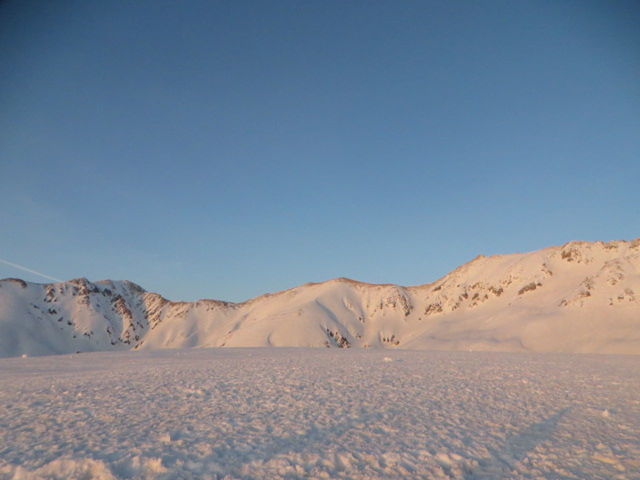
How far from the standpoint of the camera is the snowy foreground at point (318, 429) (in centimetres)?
480

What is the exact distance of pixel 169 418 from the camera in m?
6.87

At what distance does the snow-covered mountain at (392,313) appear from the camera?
61.5 metres

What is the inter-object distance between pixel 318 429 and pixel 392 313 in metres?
129

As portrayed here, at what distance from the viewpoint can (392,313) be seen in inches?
5162

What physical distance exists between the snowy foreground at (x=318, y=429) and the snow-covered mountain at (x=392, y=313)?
5001 centimetres

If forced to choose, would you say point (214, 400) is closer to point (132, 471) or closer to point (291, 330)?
point (132, 471)

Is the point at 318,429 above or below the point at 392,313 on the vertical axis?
below

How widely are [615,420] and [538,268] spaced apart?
9683cm

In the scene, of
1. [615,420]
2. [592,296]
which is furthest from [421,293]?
[615,420]

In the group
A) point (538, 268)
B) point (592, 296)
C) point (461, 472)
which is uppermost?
point (538, 268)

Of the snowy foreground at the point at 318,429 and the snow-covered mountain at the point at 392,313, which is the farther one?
the snow-covered mountain at the point at 392,313

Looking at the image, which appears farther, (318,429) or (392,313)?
(392,313)

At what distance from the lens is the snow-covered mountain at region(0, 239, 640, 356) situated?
61.5 meters

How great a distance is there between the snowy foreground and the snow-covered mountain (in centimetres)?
5001
